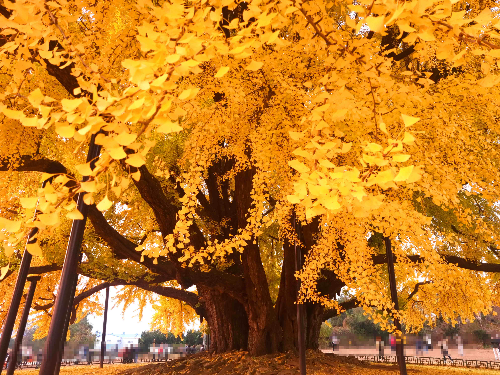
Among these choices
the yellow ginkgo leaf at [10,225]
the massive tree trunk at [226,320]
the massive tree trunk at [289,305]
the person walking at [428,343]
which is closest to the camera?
the yellow ginkgo leaf at [10,225]

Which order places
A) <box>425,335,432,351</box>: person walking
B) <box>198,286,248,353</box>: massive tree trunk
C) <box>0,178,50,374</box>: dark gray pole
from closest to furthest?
<box>0,178,50,374</box>: dark gray pole < <box>198,286,248,353</box>: massive tree trunk < <box>425,335,432,351</box>: person walking

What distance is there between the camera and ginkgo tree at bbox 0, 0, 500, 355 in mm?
1361

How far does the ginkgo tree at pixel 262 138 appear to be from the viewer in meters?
1.36

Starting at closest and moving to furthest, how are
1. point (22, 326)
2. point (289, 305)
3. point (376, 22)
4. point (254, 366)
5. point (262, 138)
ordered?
1. point (376, 22)
2. point (262, 138)
3. point (254, 366)
4. point (22, 326)
5. point (289, 305)

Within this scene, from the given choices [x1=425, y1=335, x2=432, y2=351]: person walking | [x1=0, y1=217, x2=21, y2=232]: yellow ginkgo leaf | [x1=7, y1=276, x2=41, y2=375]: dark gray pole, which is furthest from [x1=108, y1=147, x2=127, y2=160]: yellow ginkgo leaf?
[x1=425, y1=335, x2=432, y2=351]: person walking

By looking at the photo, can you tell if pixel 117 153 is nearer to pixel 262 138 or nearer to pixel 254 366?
pixel 262 138

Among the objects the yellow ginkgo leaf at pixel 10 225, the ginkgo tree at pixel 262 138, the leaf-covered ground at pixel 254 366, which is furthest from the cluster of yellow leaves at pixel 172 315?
the yellow ginkgo leaf at pixel 10 225

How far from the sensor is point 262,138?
382 cm

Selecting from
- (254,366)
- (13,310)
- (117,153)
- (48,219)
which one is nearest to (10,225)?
(48,219)

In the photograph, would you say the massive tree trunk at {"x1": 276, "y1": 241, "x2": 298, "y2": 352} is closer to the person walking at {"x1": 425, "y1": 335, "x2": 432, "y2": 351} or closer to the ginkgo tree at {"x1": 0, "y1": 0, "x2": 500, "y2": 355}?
the ginkgo tree at {"x1": 0, "y1": 0, "x2": 500, "y2": 355}

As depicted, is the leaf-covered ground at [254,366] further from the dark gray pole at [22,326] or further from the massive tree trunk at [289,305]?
the dark gray pole at [22,326]

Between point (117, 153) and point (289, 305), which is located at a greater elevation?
point (117, 153)

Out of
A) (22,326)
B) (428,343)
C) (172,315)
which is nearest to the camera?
(22,326)

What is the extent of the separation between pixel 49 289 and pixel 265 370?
8684 mm
